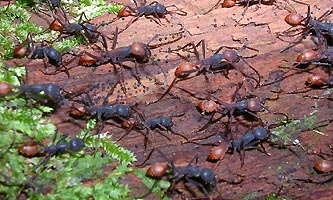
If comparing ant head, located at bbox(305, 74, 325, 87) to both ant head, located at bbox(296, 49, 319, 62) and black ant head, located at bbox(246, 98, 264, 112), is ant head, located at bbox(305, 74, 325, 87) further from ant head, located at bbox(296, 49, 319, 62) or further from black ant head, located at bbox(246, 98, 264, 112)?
black ant head, located at bbox(246, 98, 264, 112)

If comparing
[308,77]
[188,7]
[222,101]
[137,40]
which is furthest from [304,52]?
[137,40]

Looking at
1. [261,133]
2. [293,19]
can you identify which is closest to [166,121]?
[261,133]

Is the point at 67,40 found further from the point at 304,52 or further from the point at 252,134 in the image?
the point at 304,52

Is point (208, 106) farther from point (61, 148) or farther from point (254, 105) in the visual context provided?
point (61, 148)

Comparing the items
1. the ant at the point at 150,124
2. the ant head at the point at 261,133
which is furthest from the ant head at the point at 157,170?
the ant head at the point at 261,133

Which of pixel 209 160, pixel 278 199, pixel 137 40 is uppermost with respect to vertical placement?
pixel 137 40

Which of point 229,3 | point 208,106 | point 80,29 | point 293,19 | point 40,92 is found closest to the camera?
point 40,92

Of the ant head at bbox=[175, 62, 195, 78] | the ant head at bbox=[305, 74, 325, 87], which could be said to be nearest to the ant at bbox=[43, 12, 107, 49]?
the ant head at bbox=[175, 62, 195, 78]
